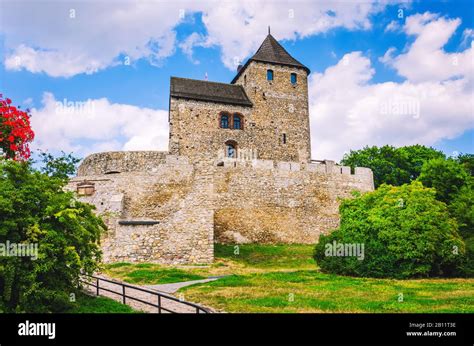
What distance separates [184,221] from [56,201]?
30.2 ft

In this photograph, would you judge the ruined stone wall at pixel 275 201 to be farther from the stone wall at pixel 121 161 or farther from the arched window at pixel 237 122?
the arched window at pixel 237 122

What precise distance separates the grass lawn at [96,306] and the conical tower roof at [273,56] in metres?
27.6

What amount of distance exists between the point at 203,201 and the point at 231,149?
14.5m

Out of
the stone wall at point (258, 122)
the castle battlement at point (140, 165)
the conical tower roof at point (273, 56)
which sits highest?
the conical tower roof at point (273, 56)

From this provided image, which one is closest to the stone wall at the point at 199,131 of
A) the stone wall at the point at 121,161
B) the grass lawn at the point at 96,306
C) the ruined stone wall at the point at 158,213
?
the stone wall at the point at 121,161

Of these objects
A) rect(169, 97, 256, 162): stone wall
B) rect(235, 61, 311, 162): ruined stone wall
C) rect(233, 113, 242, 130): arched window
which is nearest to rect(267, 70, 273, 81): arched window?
rect(235, 61, 311, 162): ruined stone wall

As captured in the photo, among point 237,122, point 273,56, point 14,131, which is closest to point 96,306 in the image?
point 14,131

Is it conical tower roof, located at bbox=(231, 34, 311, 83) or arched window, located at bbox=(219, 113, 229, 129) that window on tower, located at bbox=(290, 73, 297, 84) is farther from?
arched window, located at bbox=(219, 113, 229, 129)

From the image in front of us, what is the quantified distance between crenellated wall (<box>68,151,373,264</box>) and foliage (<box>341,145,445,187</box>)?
625 inches

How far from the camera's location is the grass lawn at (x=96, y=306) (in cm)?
1055

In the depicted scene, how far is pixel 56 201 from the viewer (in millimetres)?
10797

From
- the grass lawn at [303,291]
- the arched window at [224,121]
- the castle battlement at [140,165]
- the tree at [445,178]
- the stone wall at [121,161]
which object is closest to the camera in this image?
the grass lawn at [303,291]

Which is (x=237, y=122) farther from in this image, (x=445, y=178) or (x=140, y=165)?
(x=445, y=178)
